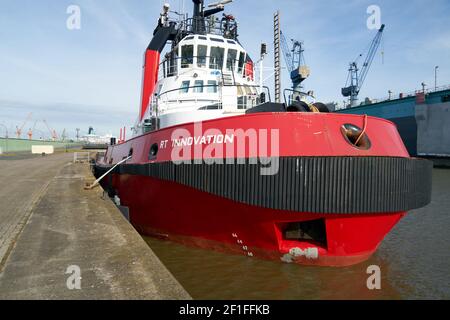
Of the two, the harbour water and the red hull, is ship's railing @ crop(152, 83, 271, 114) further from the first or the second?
the harbour water

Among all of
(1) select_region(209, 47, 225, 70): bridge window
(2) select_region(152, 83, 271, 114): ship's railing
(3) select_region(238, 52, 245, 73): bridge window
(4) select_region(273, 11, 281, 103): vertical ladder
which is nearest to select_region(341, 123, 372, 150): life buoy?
(2) select_region(152, 83, 271, 114): ship's railing

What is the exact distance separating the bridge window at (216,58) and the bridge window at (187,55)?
1.88 feet

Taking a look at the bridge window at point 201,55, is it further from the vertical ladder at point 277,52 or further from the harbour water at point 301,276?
the harbour water at point 301,276

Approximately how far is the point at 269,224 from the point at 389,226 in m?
2.00

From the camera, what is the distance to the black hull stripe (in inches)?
184

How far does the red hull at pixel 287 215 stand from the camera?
16.4ft

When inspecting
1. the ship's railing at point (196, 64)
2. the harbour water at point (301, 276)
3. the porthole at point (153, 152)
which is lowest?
the harbour water at point (301, 276)

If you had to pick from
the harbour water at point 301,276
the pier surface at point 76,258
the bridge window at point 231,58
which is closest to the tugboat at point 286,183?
the harbour water at point 301,276

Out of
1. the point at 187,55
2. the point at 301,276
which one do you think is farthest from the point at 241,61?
the point at 301,276

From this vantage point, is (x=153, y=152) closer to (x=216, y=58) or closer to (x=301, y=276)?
(x=301, y=276)

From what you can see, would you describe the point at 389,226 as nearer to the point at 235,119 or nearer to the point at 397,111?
the point at 235,119

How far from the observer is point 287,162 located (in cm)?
478

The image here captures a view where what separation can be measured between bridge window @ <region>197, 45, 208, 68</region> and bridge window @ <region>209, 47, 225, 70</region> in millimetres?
193

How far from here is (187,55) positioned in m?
9.98
